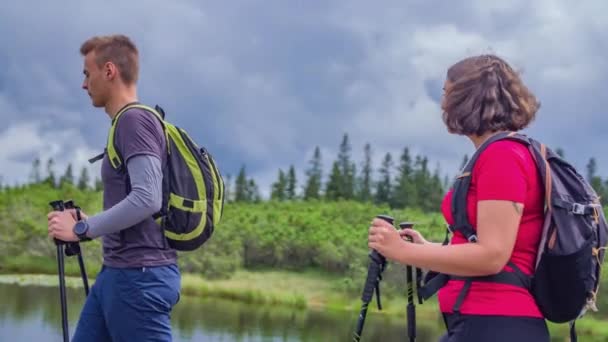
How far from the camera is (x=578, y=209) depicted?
2283 mm

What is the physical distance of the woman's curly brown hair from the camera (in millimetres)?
2410

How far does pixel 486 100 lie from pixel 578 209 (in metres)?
0.42

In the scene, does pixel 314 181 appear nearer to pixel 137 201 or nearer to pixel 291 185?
pixel 291 185

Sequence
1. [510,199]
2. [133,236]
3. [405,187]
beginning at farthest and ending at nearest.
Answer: [405,187]
[133,236]
[510,199]

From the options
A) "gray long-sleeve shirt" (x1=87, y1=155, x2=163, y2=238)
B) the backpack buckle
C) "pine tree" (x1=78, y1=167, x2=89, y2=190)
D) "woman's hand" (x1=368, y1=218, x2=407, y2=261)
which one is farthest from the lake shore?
"pine tree" (x1=78, y1=167, x2=89, y2=190)

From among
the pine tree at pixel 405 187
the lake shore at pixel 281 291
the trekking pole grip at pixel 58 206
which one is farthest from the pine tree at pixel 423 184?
the trekking pole grip at pixel 58 206

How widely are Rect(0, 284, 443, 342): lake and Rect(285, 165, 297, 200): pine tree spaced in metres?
47.7

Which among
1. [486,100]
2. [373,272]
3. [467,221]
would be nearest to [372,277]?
[373,272]

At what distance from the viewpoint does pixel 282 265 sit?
4472 cm

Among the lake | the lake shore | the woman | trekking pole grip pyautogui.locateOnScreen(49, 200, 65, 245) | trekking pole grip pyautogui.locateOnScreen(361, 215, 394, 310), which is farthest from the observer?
the lake shore

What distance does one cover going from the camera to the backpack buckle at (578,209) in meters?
2.28

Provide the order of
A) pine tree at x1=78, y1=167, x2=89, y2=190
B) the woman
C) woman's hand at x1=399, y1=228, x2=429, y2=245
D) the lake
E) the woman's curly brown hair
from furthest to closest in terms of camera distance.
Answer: pine tree at x1=78, y1=167, x2=89, y2=190, the lake, woman's hand at x1=399, y1=228, x2=429, y2=245, the woman's curly brown hair, the woman

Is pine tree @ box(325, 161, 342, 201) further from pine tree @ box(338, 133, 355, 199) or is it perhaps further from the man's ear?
the man's ear

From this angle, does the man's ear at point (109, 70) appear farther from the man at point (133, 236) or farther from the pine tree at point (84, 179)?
the pine tree at point (84, 179)
